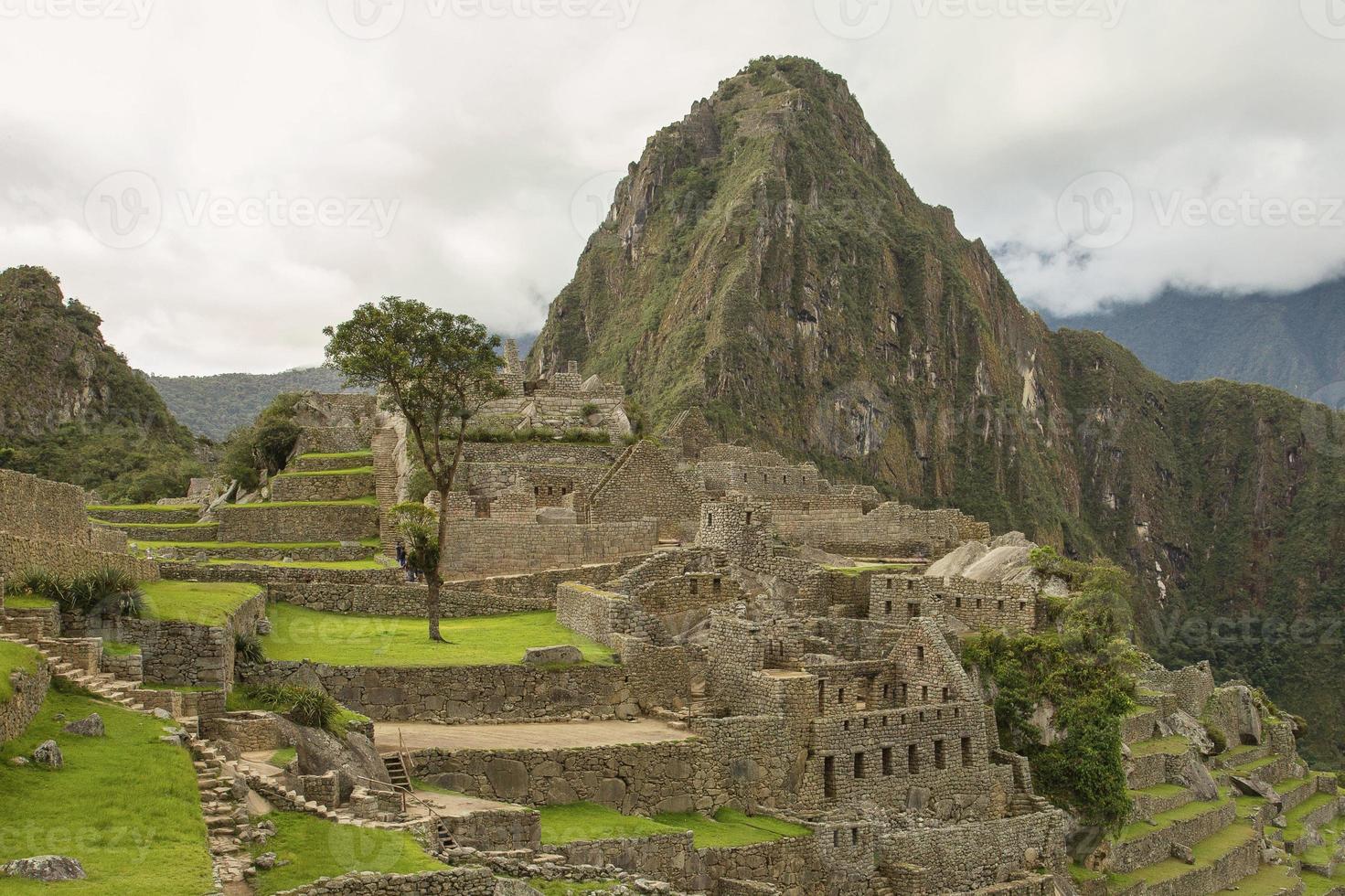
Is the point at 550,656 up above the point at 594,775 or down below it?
above

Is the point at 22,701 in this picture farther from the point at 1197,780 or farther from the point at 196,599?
the point at 1197,780

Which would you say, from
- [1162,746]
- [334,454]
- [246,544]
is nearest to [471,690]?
[246,544]

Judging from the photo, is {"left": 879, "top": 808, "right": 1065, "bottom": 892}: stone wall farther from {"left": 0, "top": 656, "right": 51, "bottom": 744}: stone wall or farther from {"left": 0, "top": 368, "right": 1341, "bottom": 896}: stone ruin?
{"left": 0, "top": 656, "right": 51, "bottom": 744}: stone wall

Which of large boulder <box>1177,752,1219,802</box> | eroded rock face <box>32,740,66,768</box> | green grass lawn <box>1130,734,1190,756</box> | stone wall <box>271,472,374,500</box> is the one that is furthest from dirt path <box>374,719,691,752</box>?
large boulder <box>1177,752,1219,802</box>

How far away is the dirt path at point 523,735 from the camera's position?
55.6 ft

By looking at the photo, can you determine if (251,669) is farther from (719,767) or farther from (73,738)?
(719,767)

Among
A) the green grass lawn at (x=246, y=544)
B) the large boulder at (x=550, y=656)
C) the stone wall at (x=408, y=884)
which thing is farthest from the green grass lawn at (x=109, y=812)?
the green grass lawn at (x=246, y=544)

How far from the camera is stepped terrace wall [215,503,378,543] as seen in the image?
1220 inches

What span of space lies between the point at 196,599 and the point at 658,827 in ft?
24.5

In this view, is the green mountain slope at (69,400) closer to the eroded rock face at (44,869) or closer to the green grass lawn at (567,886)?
the green grass lawn at (567,886)

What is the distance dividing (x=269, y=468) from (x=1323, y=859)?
122 feet

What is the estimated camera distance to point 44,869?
9.40 metres

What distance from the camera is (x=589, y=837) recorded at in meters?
15.8

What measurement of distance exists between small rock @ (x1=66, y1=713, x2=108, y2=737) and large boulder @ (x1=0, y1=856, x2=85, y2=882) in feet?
9.78
